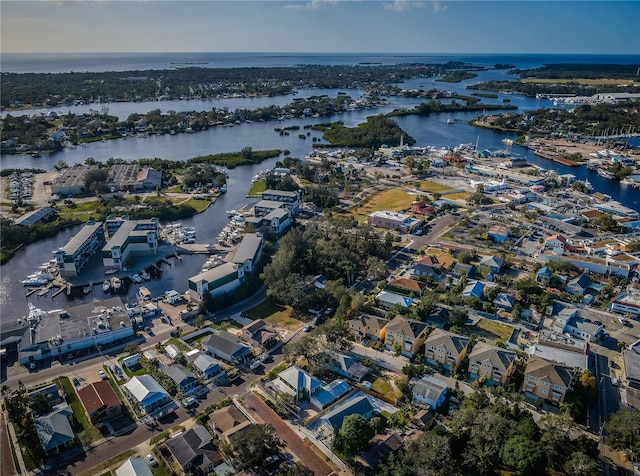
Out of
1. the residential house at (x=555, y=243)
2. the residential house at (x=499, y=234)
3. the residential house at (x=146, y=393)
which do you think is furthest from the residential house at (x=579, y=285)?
the residential house at (x=146, y=393)

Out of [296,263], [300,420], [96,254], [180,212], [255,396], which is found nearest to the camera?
[300,420]

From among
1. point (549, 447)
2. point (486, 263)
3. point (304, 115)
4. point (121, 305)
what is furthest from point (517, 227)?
point (304, 115)

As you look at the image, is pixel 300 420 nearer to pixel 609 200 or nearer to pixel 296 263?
pixel 296 263

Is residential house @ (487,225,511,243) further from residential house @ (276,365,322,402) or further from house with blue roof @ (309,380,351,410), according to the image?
residential house @ (276,365,322,402)

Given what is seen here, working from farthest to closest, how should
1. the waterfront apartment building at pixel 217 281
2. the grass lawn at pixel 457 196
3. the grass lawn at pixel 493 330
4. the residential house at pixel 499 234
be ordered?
the grass lawn at pixel 457 196 → the residential house at pixel 499 234 → the waterfront apartment building at pixel 217 281 → the grass lawn at pixel 493 330

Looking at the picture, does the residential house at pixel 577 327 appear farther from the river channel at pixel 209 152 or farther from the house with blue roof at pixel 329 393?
the river channel at pixel 209 152

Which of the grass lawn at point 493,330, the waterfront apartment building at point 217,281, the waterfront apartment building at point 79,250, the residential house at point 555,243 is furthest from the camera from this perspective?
the residential house at point 555,243

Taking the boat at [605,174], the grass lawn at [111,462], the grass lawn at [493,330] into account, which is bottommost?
the grass lawn at [111,462]
